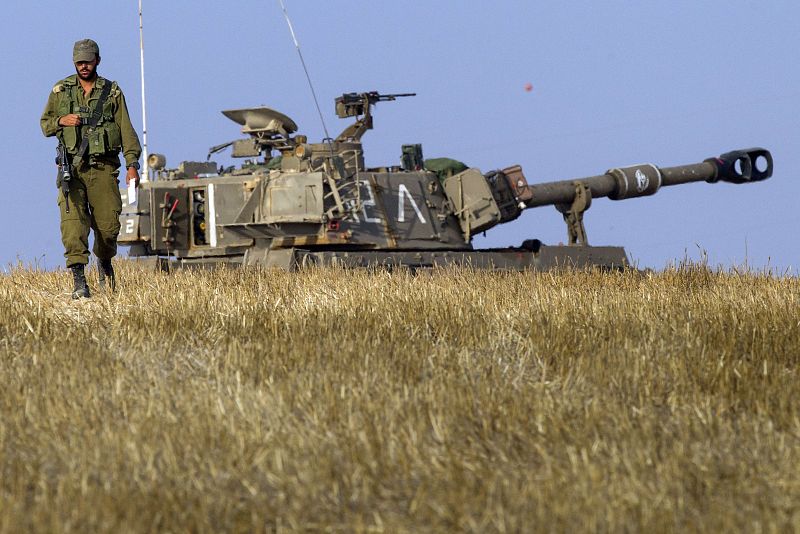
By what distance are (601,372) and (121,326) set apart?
128 inches

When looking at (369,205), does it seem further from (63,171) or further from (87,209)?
(63,171)

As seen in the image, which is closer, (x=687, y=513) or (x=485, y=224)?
(x=687, y=513)

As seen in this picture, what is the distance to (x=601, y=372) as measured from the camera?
5957 millimetres

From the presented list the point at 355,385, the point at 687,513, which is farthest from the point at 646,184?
the point at 687,513

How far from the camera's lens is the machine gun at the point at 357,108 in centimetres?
1650

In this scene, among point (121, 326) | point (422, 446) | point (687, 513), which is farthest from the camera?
point (121, 326)

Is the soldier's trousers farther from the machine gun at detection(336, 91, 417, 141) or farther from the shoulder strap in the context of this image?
the machine gun at detection(336, 91, 417, 141)

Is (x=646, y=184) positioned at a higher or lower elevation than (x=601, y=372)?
higher

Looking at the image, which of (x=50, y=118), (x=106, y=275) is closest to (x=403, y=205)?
(x=106, y=275)

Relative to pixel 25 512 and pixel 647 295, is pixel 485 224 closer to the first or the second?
pixel 647 295

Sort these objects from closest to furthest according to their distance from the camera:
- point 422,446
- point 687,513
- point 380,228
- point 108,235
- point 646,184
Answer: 1. point 687,513
2. point 422,446
3. point 108,235
4. point 380,228
5. point 646,184

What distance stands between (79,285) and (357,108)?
22.1ft

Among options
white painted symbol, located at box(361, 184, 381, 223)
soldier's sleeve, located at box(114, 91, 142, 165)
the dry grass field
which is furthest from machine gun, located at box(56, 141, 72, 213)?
white painted symbol, located at box(361, 184, 381, 223)

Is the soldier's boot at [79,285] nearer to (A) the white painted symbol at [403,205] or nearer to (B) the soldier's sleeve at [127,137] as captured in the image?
(B) the soldier's sleeve at [127,137]
